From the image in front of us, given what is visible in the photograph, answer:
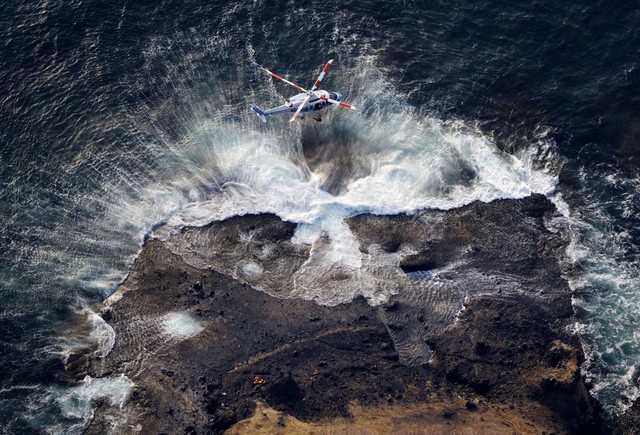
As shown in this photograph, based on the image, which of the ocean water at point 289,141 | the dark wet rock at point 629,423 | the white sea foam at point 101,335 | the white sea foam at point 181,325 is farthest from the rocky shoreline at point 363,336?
the dark wet rock at point 629,423

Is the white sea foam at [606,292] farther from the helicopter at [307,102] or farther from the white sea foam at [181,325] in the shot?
the white sea foam at [181,325]

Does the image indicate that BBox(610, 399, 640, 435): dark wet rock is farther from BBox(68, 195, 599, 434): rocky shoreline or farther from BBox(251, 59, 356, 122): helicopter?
BBox(251, 59, 356, 122): helicopter

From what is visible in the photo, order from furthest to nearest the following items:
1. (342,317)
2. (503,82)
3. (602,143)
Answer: (503,82), (602,143), (342,317)

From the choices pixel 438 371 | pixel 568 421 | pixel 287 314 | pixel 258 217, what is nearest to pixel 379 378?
pixel 438 371

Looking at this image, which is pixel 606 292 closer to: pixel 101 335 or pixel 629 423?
pixel 629 423

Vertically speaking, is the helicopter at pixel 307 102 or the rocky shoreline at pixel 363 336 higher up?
the helicopter at pixel 307 102

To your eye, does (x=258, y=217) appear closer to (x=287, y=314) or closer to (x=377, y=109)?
(x=287, y=314)
